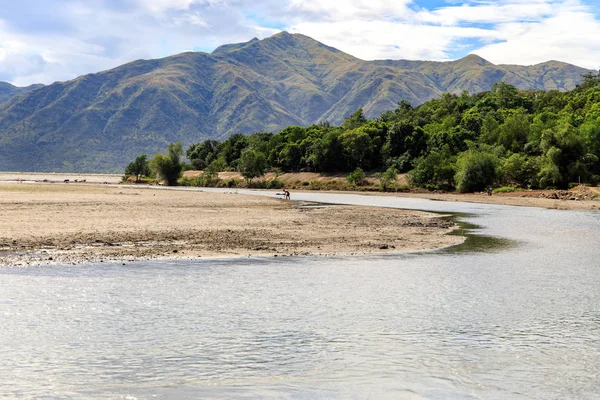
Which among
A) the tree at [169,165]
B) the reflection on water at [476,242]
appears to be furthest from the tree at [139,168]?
the reflection on water at [476,242]

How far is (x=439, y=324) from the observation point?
1827 centimetres

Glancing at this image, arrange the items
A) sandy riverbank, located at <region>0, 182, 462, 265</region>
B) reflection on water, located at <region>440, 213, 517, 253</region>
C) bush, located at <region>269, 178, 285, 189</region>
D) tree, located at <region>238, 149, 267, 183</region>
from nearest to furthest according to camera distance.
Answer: sandy riverbank, located at <region>0, 182, 462, 265</region>, reflection on water, located at <region>440, 213, 517, 253</region>, bush, located at <region>269, 178, 285, 189</region>, tree, located at <region>238, 149, 267, 183</region>

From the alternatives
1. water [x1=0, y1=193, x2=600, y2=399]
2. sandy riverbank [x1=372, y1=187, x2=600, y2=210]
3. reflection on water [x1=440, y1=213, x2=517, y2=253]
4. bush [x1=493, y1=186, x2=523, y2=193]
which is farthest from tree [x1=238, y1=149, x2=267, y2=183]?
water [x1=0, y1=193, x2=600, y2=399]

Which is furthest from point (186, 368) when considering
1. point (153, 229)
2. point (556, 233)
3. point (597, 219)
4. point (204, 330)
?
point (597, 219)

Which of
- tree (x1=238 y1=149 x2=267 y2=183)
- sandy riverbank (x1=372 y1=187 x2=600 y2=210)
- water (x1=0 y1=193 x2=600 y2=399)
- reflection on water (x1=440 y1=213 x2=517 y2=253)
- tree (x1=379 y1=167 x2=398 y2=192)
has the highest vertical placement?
tree (x1=238 y1=149 x2=267 y2=183)

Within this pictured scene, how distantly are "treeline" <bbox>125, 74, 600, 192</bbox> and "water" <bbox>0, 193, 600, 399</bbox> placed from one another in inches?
3314

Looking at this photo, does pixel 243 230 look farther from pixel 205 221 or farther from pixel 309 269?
pixel 309 269

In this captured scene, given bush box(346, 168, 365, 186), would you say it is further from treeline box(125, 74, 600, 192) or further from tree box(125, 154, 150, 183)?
tree box(125, 154, 150, 183)

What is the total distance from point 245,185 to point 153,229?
369 ft

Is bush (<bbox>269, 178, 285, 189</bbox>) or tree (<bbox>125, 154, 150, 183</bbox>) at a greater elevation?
tree (<bbox>125, 154, 150, 183</bbox>)

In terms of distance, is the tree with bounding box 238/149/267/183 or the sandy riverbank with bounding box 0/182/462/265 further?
the tree with bounding box 238/149/267/183

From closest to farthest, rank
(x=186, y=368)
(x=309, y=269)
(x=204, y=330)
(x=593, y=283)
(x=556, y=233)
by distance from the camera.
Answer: (x=186, y=368) < (x=204, y=330) < (x=593, y=283) < (x=309, y=269) < (x=556, y=233)

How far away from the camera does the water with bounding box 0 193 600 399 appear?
12.7m

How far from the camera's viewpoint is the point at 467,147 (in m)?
137
